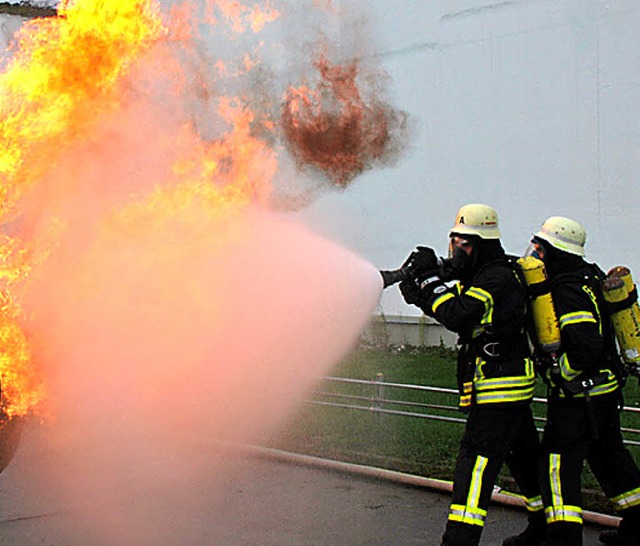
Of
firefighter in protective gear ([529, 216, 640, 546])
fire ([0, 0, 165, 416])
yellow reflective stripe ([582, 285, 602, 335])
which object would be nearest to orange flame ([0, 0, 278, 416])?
fire ([0, 0, 165, 416])

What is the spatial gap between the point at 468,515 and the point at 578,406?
973 millimetres

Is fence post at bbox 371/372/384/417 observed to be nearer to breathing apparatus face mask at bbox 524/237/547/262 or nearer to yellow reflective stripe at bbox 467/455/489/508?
breathing apparatus face mask at bbox 524/237/547/262

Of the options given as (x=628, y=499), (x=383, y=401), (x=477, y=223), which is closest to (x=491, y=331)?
→ (x=477, y=223)

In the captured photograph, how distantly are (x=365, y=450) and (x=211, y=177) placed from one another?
11.9ft

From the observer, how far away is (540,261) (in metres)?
5.66

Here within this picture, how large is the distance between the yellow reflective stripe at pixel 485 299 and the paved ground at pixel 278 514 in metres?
1.66

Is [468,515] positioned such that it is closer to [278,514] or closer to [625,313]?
[625,313]

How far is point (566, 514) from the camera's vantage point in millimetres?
5391

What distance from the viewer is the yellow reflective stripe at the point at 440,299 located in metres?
5.44

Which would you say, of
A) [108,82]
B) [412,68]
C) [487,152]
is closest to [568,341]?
[108,82]

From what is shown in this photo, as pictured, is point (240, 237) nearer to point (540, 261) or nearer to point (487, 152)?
point (540, 261)

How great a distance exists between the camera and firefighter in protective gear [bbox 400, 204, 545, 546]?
5250 millimetres

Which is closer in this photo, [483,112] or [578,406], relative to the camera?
[578,406]

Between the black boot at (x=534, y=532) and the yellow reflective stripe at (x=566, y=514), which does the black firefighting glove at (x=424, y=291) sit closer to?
the yellow reflective stripe at (x=566, y=514)
